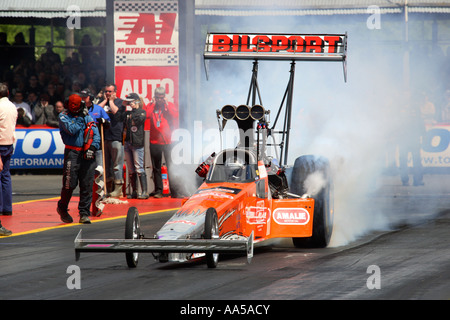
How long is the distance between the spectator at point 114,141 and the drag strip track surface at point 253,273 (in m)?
4.38

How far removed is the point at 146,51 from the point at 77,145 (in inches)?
202

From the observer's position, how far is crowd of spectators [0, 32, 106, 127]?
22.2m

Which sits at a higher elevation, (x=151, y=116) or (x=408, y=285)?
(x=151, y=116)

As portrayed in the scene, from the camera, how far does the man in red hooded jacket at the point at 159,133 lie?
52.1ft

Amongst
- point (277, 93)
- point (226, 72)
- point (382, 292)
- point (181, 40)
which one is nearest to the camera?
point (382, 292)

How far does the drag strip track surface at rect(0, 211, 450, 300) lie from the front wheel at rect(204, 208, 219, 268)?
0.30 ft

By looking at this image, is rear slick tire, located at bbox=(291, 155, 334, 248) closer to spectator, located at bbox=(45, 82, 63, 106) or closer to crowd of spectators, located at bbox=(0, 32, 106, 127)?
crowd of spectators, located at bbox=(0, 32, 106, 127)

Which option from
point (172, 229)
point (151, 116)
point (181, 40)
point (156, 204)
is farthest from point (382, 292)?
point (181, 40)

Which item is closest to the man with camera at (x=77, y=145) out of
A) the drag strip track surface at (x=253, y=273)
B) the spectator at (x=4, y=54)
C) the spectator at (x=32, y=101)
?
the drag strip track surface at (x=253, y=273)

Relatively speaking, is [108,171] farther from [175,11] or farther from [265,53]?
[265,53]

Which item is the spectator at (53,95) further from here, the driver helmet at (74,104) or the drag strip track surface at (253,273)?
the drag strip track surface at (253,273)

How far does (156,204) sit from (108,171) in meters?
1.25

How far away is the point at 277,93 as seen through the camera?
20469 millimetres

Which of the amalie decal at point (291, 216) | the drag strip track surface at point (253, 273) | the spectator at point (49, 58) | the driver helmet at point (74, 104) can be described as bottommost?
the drag strip track surface at point (253, 273)
